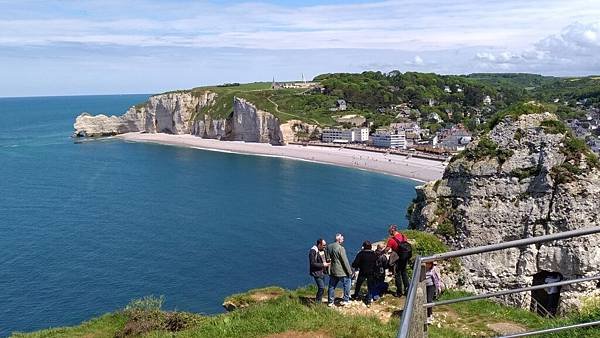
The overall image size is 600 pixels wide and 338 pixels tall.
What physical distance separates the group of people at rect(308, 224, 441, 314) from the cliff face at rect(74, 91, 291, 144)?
118m

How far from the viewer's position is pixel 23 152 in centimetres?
12000

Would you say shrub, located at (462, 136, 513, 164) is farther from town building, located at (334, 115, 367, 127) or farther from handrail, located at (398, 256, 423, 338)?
town building, located at (334, 115, 367, 127)

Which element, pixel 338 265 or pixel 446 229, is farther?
pixel 446 229

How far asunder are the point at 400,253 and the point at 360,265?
1.11m

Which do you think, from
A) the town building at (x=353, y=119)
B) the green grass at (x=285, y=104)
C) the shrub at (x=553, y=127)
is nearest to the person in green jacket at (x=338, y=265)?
the shrub at (x=553, y=127)

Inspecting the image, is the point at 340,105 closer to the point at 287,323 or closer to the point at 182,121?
the point at 182,121

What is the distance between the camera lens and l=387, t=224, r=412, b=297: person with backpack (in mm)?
13914

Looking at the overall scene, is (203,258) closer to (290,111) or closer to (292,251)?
(292,251)

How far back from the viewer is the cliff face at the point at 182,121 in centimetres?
13512

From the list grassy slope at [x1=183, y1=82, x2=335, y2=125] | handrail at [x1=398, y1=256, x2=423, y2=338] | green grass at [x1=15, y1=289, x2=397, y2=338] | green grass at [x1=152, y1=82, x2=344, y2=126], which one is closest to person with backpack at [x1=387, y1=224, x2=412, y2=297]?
green grass at [x1=15, y1=289, x2=397, y2=338]

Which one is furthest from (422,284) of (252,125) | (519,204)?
(252,125)

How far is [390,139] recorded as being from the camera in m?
119

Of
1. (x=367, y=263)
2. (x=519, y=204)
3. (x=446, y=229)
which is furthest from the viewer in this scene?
(x=446, y=229)

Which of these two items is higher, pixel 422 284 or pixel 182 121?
pixel 422 284
